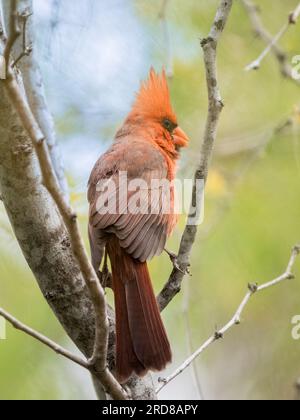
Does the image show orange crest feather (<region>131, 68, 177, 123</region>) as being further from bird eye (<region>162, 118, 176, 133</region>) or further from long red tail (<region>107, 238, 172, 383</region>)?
long red tail (<region>107, 238, 172, 383</region>)

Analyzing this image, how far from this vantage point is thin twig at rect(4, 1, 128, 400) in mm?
2055

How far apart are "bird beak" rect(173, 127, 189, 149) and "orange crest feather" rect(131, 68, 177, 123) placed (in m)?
0.08

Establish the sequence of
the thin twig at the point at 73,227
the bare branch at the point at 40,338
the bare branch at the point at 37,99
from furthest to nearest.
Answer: the bare branch at the point at 37,99 < the bare branch at the point at 40,338 < the thin twig at the point at 73,227

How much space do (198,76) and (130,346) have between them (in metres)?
3.22

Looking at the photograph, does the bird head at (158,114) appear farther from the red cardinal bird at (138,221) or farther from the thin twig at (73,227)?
the thin twig at (73,227)

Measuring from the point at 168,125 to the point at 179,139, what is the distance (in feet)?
0.40

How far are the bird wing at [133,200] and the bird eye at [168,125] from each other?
0.37m

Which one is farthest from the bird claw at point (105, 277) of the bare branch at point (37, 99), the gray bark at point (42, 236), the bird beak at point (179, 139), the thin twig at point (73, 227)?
the bird beak at point (179, 139)

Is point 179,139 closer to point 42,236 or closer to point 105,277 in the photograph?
point 105,277

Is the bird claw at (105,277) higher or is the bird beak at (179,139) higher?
the bird beak at (179,139)

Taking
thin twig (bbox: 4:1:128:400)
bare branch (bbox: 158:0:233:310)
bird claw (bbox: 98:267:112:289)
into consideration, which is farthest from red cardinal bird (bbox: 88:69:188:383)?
thin twig (bbox: 4:1:128:400)

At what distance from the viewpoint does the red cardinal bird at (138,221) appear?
10.3 ft

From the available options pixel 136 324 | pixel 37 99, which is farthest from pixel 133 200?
pixel 37 99
